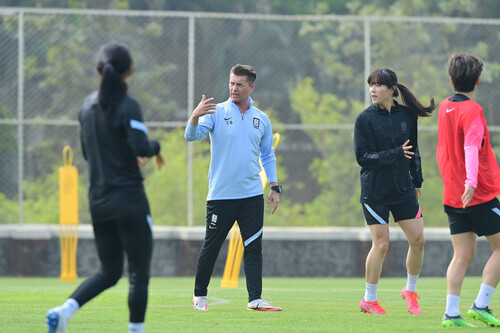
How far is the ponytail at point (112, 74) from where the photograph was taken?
5957mm

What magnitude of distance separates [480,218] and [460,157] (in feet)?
1.50

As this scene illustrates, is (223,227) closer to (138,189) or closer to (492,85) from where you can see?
(138,189)

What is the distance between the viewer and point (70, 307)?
605 cm

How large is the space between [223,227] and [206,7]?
18.0m

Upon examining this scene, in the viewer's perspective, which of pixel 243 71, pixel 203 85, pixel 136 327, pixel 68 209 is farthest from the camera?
pixel 203 85

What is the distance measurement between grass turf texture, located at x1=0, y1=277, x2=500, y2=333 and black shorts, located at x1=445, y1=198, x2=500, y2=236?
695mm

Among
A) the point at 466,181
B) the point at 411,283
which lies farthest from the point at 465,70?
the point at 411,283

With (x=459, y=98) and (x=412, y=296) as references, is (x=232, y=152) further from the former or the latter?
(x=459, y=98)

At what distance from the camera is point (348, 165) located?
667 inches

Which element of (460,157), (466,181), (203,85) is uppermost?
(203,85)

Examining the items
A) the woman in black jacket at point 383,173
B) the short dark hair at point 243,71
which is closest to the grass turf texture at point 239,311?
the woman in black jacket at point 383,173

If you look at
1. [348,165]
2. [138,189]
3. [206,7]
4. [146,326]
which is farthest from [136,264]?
[206,7]

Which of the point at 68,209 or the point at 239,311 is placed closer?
the point at 239,311

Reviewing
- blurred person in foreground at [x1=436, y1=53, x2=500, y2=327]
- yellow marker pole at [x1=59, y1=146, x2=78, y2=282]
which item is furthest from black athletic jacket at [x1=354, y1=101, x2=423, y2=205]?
yellow marker pole at [x1=59, y1=146, x2=78, y2=282]
